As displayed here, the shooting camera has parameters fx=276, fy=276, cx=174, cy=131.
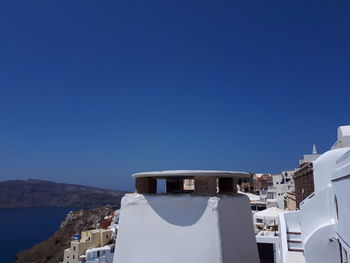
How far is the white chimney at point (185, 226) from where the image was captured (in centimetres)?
340

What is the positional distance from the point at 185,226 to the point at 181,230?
0.08 m

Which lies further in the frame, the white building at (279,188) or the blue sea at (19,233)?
the blue sea at (19,233)

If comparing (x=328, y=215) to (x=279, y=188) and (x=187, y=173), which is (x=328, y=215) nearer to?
(x=187, y=173)

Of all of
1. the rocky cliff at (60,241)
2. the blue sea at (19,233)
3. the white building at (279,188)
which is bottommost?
the blue sea at (19,233)

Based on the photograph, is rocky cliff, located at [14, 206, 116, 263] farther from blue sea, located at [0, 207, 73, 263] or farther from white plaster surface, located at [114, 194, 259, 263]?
white plaster surface, located at [114, 194, 259, 263]

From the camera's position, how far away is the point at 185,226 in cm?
346

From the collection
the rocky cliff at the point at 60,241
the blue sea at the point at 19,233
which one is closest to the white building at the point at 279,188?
the rocky cliff at the point at 60,241

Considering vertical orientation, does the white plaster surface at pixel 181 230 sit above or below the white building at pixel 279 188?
above

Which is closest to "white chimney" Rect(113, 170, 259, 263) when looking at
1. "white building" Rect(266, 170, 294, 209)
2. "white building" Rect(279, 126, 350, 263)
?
"white building" Rect(279, 126, 350, 263)

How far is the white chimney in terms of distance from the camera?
11.2 ft

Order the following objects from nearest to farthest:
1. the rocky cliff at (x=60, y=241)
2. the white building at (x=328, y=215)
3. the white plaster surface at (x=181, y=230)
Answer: the white plaster surface at (x=181, y=230) < the white building at (x=328, y=215) < the rocky cliff at (x=60, y=241)

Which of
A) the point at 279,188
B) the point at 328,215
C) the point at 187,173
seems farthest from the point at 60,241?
the point at 187,173

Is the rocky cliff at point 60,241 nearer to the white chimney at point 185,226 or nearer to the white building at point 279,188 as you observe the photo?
the white building at point 279,188

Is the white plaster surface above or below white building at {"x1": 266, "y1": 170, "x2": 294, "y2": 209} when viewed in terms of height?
above
